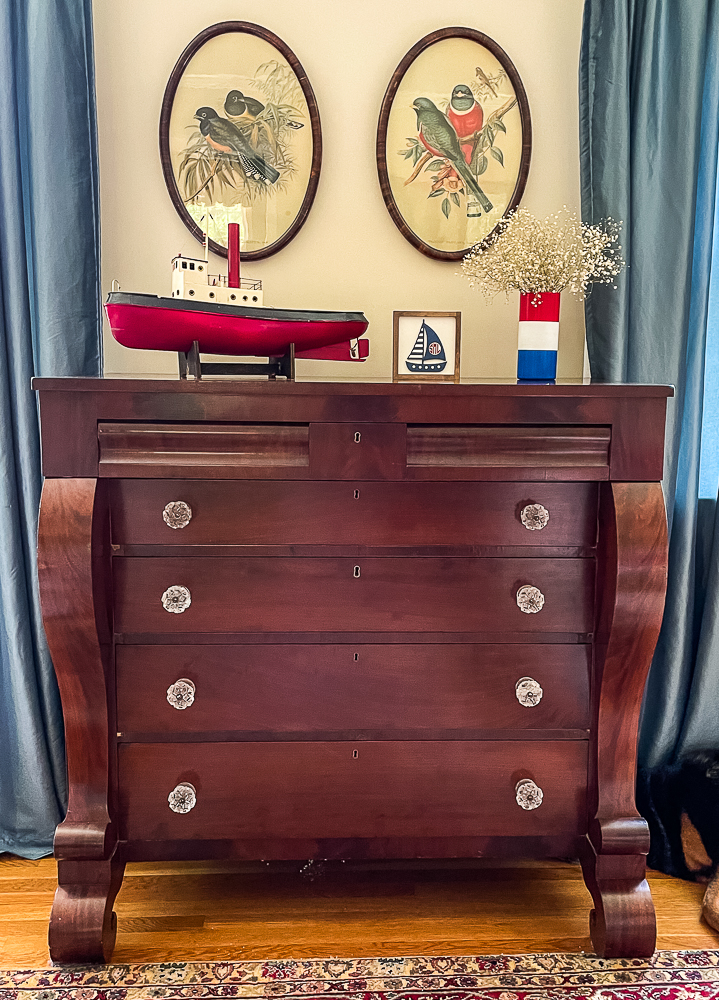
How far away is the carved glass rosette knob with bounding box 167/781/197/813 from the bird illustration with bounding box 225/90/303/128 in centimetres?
176

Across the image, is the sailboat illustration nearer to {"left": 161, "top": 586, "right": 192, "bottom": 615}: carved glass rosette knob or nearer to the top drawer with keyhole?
the top drawer with keyhole

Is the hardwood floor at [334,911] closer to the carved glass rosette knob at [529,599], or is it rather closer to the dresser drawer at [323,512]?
the carved glass rosette knob at [529,599]

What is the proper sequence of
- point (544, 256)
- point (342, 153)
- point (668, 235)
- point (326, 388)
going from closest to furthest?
point (326, 388) → point (544, 256) → point (668, 235) → point (342, 153)

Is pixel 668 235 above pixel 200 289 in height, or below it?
above

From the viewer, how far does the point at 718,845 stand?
6.50 feet

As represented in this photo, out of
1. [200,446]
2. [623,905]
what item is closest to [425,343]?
[200,446]

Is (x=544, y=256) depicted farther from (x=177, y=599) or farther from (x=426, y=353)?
(x=177, y=599)

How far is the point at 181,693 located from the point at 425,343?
41.4 inches

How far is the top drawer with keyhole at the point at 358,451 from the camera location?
5.06ft

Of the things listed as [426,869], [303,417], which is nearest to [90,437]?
[303,417]

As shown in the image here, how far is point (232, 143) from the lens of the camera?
2156 millimetres

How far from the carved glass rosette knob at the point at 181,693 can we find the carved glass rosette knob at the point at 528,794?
73 centimetres

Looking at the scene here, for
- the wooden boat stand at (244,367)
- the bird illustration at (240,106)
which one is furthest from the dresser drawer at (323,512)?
the bird illustration at (240,106)

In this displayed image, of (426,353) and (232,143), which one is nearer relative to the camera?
(426,353)
